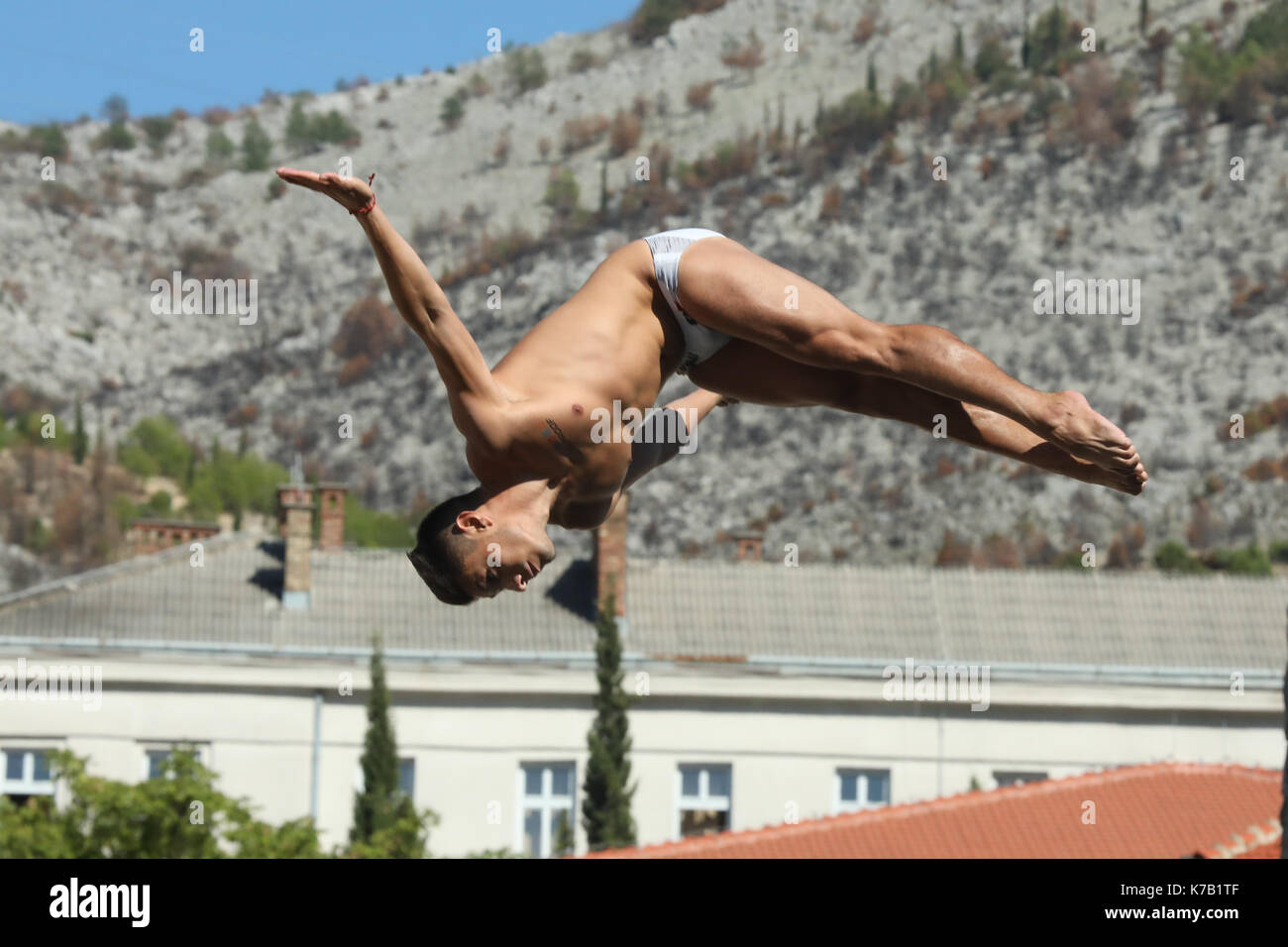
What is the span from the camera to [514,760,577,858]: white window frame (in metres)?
40.1

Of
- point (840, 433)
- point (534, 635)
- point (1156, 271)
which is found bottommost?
point (534, 635)

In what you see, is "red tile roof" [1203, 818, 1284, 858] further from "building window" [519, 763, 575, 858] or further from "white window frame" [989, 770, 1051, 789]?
"building window" [519, 763, 575, 858]

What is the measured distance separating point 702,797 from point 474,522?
1291 inches

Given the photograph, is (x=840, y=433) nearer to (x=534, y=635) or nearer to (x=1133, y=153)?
(x=1133, y=153)

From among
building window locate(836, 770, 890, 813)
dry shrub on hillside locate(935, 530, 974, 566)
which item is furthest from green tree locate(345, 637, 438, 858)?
dry shrub on hillside locate(935, 530, 974, 566)

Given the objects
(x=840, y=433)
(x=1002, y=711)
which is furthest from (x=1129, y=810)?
(x=840, y=433)

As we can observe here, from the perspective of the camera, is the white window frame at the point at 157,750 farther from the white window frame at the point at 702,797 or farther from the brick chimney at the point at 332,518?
the brick chimney at the point at 332,518

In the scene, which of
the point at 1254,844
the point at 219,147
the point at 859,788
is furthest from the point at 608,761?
the point at 219,147

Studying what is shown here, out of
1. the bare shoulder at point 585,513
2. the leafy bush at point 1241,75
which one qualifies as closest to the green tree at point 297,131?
the leafy bush at point 1241,75

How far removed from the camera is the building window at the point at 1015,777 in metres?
40.6

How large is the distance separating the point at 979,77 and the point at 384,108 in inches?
2256

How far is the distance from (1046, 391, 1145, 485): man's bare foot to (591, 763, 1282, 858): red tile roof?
19816mm

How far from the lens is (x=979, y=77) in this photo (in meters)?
151

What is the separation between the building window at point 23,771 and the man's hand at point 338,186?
33.2m
